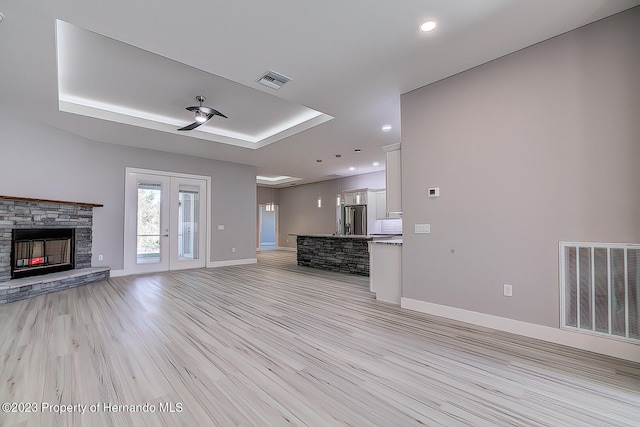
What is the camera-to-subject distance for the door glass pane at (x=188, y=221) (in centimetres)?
724

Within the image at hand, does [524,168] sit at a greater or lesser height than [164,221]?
greater

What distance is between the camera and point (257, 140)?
6879 mm

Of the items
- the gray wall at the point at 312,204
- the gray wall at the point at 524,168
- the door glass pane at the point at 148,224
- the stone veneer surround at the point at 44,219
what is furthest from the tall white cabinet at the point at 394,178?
the gray wall at the point at 312,204

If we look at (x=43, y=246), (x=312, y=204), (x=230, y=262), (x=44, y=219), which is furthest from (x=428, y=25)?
(x=312, y=204)

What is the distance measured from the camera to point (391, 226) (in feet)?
32.7

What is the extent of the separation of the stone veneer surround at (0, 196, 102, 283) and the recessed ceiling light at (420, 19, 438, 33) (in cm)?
601

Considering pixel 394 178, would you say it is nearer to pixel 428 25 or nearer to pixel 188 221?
pixel 428 25

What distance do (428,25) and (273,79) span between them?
1822mm

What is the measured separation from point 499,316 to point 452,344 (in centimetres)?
77

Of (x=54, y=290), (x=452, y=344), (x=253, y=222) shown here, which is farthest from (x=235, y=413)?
(x=253, y=222)

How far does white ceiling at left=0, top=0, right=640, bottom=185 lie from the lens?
2445mm

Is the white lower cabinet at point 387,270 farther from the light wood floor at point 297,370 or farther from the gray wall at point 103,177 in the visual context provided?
the gray wall at point 103,177

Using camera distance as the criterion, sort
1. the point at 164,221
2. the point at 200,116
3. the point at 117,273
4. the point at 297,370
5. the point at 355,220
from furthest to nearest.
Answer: the point at 355,220 → the point at 164,221 → the point at 117,273 → the point at 200,116 → the point at 297,370

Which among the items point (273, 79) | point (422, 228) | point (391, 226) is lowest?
point (391, 226)
